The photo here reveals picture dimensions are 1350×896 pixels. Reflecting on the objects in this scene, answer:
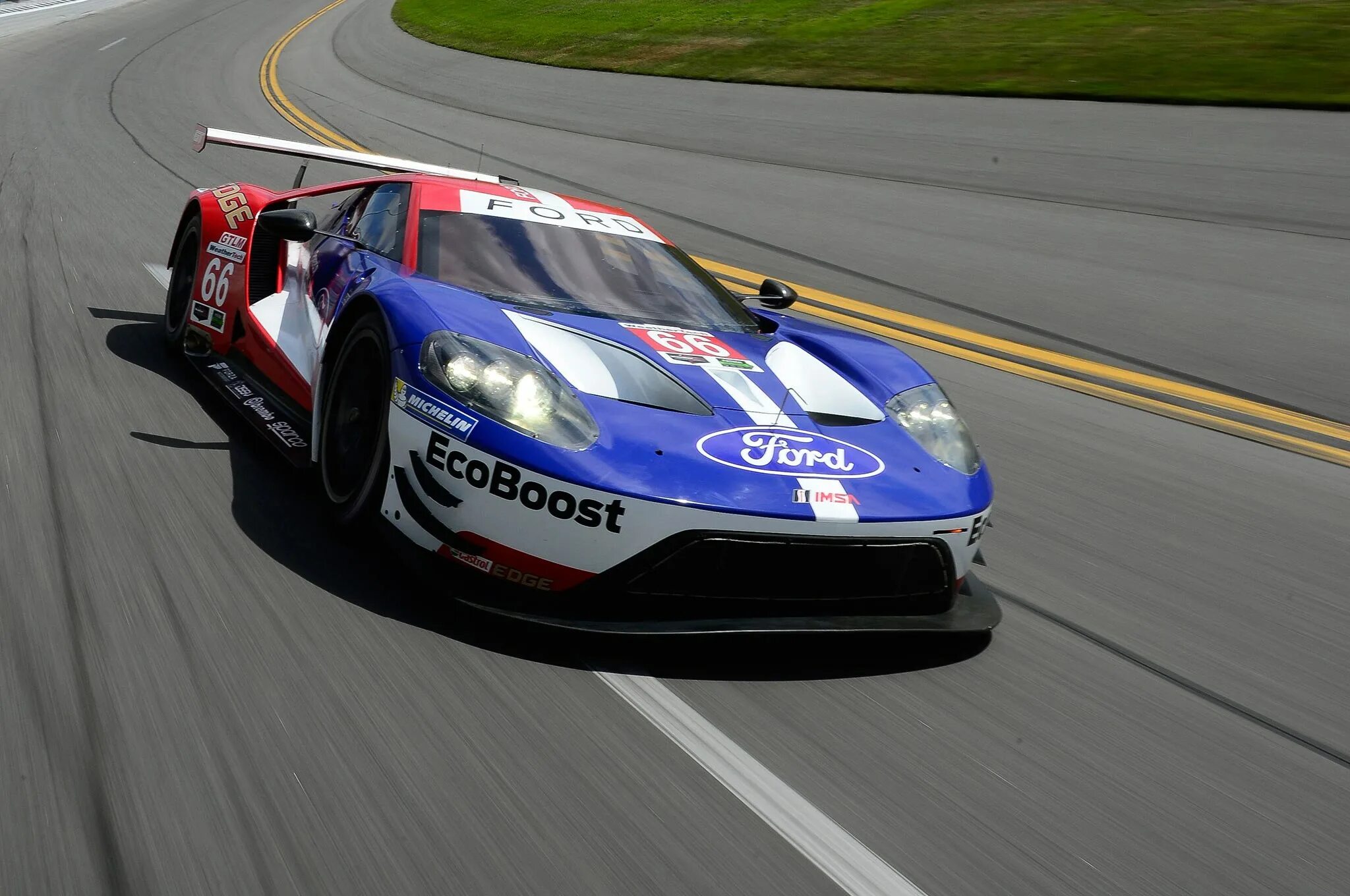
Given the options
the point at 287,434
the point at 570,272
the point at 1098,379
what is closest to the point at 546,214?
the point at 570,272

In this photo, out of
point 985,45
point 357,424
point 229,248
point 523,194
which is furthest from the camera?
point 985,45

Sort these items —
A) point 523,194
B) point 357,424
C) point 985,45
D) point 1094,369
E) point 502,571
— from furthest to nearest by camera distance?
1. point 985,45
2. point 1094,369
3. point 523,194
4. point 357,424
5. point 502,571

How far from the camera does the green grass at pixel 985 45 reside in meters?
13.0

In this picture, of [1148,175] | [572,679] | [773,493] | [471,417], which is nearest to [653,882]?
[572,679]

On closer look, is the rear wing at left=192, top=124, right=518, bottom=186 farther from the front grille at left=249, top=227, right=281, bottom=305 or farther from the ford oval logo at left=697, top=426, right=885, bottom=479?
the ford oval logo at left=697, top=426, right=885, bottom=479

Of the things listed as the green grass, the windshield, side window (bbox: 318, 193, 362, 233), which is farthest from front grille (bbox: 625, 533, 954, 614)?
the green grass

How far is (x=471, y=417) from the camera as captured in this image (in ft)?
11.1

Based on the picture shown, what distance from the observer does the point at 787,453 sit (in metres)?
3.48

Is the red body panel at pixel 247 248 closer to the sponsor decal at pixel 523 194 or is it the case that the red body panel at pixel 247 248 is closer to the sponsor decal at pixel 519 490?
the sponsor decal at pixel 523 194

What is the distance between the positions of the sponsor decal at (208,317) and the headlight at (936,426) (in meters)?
3.08

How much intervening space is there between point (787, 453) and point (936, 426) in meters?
0.76

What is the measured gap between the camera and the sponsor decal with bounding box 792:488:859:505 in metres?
3.29

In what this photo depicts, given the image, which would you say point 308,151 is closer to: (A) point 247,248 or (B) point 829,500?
(A) point 247,248

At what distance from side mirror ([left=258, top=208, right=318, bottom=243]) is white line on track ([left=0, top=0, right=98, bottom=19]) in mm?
32408
